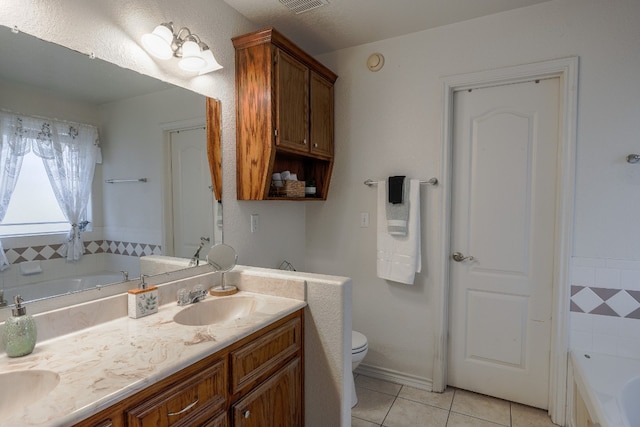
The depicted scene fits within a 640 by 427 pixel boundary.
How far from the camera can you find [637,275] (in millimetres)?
1860

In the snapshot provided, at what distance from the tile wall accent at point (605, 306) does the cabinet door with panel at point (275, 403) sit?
1.66 meters

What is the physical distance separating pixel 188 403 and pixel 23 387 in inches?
18.2

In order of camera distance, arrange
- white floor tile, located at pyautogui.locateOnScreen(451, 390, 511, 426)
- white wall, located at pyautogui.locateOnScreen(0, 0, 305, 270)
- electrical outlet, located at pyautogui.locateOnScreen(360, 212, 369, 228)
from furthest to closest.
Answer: electrical outlet, located at pyautogui.locateOnScreen(360, 212, 369, 228) → white floor tile, located at pyautogui.locateOnScreen(451, 390, 511, 426) → white wall, located at pyautogui.locateOnScreen(0, 0, 305, 270)

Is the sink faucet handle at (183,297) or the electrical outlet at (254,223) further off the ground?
the electrical outlet at (254,223)

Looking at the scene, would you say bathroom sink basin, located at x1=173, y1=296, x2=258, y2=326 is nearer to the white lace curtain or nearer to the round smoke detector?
the white lace curtain

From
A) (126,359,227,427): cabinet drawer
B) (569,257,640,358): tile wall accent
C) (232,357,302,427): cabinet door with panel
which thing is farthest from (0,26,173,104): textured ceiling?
(569,257,640,358): tile wall accent

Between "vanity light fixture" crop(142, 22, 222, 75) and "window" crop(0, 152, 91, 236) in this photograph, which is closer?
"window" crop(0, 152, 91, 236)

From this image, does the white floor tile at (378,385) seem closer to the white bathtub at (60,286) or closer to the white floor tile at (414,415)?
the white floor tile at (414,415)

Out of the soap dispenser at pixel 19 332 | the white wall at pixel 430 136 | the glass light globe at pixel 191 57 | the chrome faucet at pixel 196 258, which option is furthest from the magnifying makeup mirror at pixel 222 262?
the white wall at pixel 430 136

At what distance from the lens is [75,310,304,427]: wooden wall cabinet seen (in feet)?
3.15

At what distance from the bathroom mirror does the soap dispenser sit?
783mm

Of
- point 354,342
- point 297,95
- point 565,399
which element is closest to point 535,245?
point 565,399

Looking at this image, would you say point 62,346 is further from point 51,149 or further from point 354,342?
point 354,342

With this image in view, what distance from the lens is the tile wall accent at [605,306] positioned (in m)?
1.88
